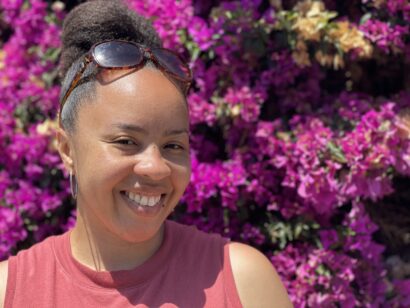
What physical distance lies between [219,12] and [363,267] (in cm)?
111

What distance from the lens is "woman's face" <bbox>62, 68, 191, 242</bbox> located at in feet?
5.29

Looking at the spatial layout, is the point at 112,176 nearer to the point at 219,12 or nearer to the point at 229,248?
the point at 229,248

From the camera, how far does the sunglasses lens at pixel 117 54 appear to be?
168cm

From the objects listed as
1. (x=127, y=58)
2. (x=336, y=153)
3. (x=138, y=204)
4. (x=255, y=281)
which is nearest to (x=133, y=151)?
(x=138, y=204)

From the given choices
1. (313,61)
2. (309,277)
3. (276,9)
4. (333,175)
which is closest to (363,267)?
(309,277)

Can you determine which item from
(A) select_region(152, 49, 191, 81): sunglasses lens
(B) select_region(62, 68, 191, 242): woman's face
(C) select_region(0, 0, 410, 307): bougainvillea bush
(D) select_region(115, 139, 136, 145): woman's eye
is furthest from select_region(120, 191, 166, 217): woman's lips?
(C) select_region(0, 0, 410, 307): bougainvillea bush

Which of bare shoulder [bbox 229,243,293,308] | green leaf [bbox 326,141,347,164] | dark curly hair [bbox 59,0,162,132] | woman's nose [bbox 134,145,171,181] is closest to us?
woman's nose [bbox 134,145,171,181]

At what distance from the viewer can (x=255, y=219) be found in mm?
2625

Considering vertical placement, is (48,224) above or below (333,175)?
below

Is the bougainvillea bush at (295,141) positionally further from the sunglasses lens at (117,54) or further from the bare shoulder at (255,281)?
the sunglasses lens at (117,54)

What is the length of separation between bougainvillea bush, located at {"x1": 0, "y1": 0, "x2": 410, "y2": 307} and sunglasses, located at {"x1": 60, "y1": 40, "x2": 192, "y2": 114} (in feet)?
2.35

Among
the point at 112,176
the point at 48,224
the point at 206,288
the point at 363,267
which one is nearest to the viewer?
the point at 112,176

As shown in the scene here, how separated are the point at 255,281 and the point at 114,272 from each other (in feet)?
1.24

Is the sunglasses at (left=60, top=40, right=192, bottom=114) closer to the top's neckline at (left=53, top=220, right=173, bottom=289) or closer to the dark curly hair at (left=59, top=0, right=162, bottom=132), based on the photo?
the dark curly hair at (left=59, top=0, right=162, bottom=132)
